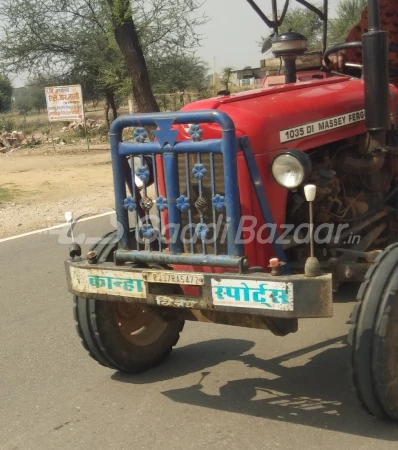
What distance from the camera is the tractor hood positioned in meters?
3.88

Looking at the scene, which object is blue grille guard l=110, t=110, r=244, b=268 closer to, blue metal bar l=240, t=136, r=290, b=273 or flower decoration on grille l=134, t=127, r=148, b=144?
flower decoration on grille l=134, t=127, r=148, b=144

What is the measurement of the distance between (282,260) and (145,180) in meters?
0.83

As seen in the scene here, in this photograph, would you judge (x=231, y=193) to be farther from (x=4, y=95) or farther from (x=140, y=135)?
(x=4, y=95)

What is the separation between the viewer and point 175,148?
3.77 meters

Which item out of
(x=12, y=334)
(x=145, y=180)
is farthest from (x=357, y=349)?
(x=12, y=334)

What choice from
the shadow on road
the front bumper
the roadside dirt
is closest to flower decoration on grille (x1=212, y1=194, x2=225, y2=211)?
the front bumper

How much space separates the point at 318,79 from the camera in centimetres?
499

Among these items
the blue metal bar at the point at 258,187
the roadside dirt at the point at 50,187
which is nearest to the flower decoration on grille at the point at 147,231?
the blue metal bar at the point at 258,187

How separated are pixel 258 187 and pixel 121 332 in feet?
4.41

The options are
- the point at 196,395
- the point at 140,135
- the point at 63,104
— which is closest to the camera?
the point at 140,135

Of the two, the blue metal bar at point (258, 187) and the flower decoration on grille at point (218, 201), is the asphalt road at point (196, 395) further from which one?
the flower decoration on grille at point (218, 201)

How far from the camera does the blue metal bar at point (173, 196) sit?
3803 mm

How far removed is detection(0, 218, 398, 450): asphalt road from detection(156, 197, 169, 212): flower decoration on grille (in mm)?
1108

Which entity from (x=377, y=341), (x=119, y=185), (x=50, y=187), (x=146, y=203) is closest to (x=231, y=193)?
(x=146, y=203)
